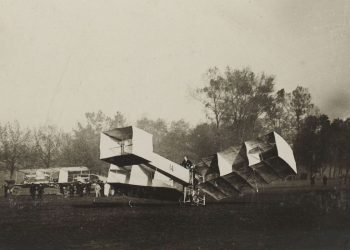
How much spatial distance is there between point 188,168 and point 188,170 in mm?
150

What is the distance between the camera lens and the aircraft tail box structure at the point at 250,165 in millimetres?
17812

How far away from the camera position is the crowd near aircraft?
16453 millimetres

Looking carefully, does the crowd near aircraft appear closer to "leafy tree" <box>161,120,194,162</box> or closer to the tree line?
the tree line

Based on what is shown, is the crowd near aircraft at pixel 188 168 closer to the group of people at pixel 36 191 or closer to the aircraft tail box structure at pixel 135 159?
the aircraft tail box structure at pixel 135 159

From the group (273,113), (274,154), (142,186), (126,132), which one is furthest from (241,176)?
(273,113)

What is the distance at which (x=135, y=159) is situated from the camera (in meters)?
16.8

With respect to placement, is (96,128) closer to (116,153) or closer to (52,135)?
(52,135)

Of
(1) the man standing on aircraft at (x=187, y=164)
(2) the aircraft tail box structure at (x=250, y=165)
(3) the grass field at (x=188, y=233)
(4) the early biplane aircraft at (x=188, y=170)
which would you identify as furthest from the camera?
(1) the man standing on aircraft at (x=187, y=164)

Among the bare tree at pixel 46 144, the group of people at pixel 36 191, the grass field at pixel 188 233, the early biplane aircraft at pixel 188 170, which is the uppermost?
the bare tree at pixel 46 144

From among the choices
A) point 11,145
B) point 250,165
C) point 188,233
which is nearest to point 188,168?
point 250,165

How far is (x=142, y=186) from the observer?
1975 cm

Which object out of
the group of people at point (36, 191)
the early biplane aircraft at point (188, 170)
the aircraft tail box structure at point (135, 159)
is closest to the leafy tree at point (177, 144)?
the group of people at point (36, 191)

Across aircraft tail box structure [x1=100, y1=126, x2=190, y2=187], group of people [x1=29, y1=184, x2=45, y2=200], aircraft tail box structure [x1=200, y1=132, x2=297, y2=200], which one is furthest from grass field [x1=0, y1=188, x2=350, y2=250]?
group of people [x1=29, y1=184, x2=45, y2=200]

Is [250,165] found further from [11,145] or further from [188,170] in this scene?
[11,145]
